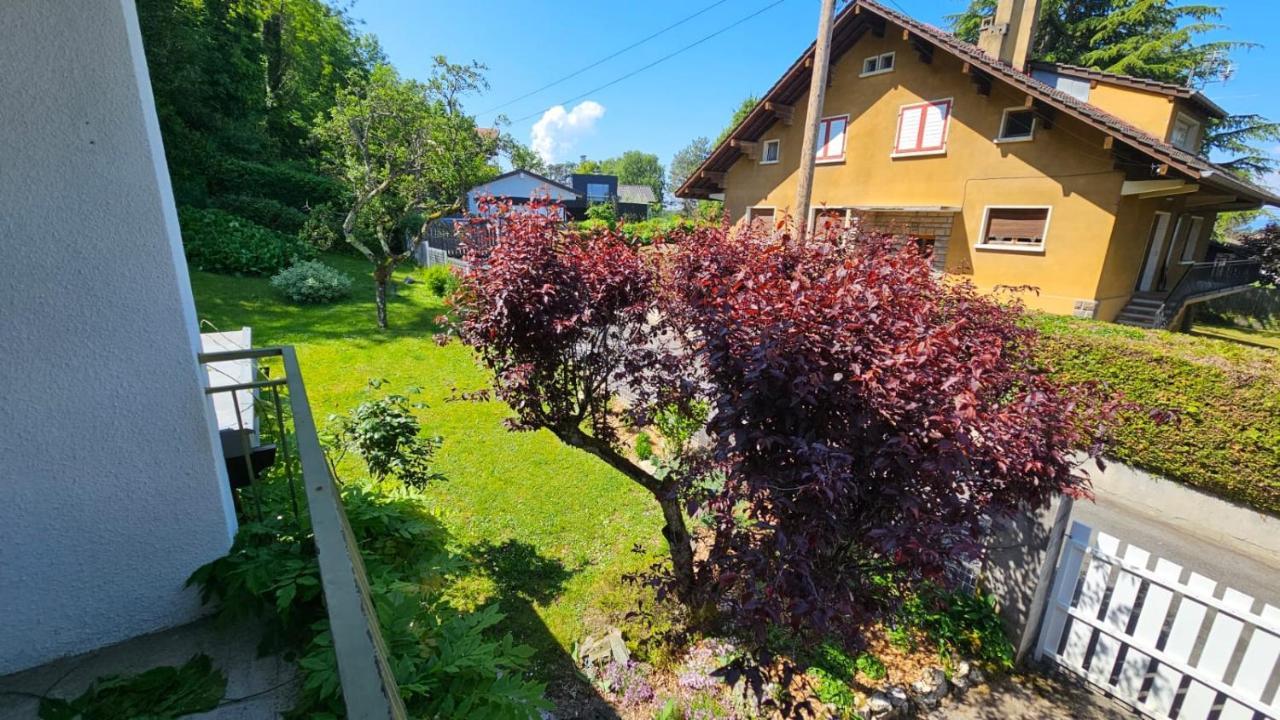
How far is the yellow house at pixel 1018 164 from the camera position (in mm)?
11156

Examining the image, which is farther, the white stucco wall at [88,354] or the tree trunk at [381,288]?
the tree trunk at [381,288]

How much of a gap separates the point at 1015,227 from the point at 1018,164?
145 cm

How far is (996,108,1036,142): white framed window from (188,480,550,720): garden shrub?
1497 cm

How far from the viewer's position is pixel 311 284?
12.1 meters

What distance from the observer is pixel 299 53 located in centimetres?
2714

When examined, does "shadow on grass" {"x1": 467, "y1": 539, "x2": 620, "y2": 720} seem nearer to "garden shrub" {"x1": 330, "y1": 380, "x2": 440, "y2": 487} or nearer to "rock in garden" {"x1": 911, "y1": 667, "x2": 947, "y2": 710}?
"garden shrub" {"x1": 330, "y1": 380, "x2": 440, "y2": 487}

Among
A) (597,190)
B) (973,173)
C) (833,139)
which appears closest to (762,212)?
(833,139)

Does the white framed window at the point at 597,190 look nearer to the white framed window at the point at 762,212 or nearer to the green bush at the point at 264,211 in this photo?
the white framed window at the point at 762,212

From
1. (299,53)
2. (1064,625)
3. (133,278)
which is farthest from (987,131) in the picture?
(299,53)

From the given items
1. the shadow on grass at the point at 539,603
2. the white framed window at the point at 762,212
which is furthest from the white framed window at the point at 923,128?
the shadow on grass at the point at 539,603

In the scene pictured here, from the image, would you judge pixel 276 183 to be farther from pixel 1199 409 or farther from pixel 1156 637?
pixel 1199 409

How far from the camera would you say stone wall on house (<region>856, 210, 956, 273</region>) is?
45.0 ft

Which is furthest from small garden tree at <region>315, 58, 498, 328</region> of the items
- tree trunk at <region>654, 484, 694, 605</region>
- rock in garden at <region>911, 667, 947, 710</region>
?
rock in garden at <region>911, 667, 947, 710</region>

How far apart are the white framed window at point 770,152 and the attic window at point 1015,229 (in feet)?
21.1
